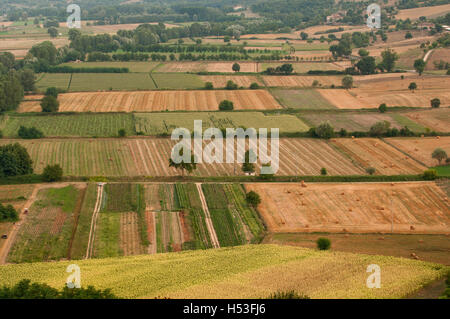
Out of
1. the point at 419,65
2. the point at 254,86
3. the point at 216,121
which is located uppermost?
the point at 419,65

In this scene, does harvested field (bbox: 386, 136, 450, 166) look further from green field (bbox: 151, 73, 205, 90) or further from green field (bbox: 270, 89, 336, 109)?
green field (bbox: 151, 73, 205, 90)

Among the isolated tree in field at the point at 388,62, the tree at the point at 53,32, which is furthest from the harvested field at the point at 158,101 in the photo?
the tree at the point at 53,32

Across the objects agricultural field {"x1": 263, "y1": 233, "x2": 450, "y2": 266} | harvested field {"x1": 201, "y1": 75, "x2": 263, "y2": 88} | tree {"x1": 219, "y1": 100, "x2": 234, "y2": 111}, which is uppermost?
harvested field {"x1": 201, "y1": 75, "x2": 263, "y2": 88}

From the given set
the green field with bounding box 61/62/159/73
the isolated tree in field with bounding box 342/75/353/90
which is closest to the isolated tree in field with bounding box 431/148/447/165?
the isolated tree in field with bounding box 342/75/353/90

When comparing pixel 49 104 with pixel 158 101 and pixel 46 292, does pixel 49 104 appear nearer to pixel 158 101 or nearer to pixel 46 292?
pixel 158 101

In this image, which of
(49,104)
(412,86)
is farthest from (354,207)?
(412,86)

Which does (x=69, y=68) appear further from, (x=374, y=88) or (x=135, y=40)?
(x=374, y=88)
